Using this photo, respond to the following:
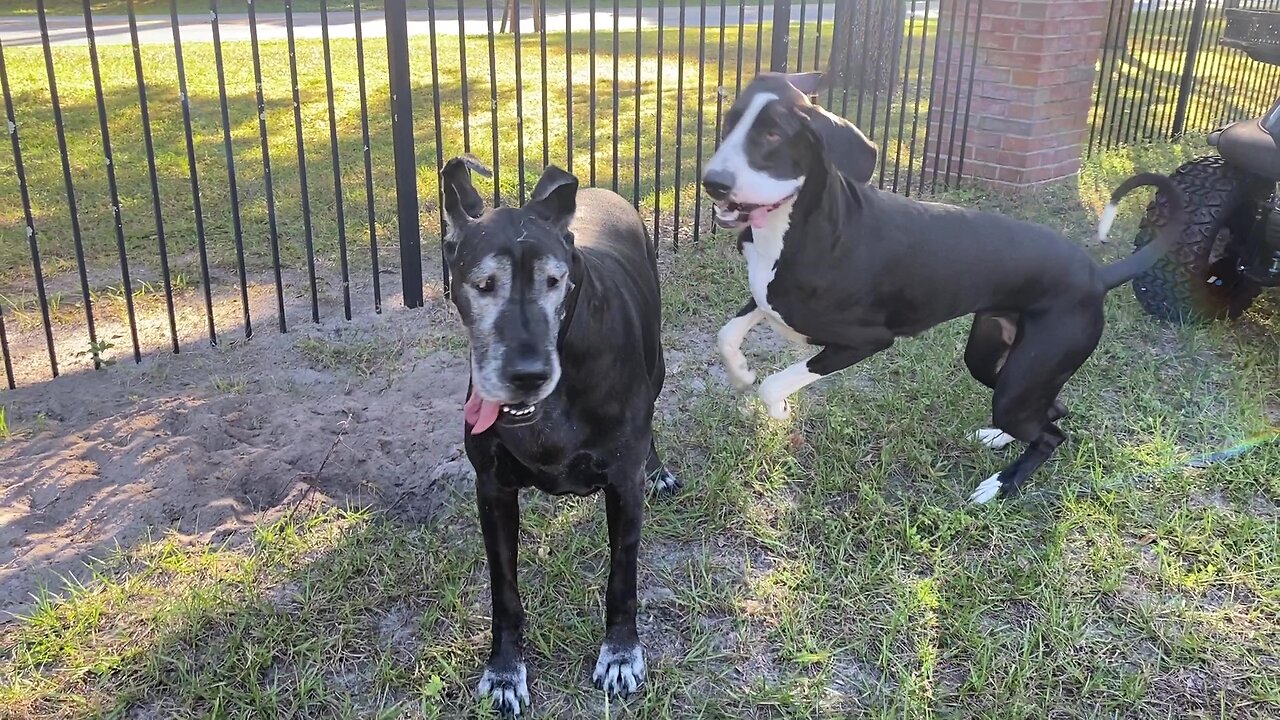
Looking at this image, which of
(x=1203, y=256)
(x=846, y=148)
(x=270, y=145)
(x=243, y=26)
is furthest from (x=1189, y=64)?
(x=243, y=26)

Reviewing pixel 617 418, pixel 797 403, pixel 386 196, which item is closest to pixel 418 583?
pixel 617 418

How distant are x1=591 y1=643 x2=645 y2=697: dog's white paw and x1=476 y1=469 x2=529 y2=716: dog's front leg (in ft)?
0.71

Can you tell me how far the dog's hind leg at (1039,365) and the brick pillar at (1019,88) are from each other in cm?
387

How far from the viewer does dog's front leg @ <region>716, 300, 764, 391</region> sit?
3551mm

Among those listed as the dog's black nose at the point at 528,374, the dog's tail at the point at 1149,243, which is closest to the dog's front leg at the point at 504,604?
the dog's black nose at the point at 528,374

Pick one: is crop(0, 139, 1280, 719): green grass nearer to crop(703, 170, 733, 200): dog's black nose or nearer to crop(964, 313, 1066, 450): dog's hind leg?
crop(964, 313, 1066, 450): dog's hind leg

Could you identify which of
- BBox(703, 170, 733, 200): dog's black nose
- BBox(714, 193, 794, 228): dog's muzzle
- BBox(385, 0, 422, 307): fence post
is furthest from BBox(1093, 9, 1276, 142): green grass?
BBox(703, 170, 733, 200): dog's black nose

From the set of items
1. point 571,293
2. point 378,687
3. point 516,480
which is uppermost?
point 571,293

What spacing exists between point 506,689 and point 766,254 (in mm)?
1631

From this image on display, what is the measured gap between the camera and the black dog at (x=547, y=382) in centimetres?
218

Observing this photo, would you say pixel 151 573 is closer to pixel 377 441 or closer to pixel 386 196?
pixel 377 441

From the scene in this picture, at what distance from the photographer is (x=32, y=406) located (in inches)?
156

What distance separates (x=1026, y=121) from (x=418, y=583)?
591 cm

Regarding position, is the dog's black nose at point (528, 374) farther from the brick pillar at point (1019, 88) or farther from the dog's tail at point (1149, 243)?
the brick pillar at point (1019, 88)
